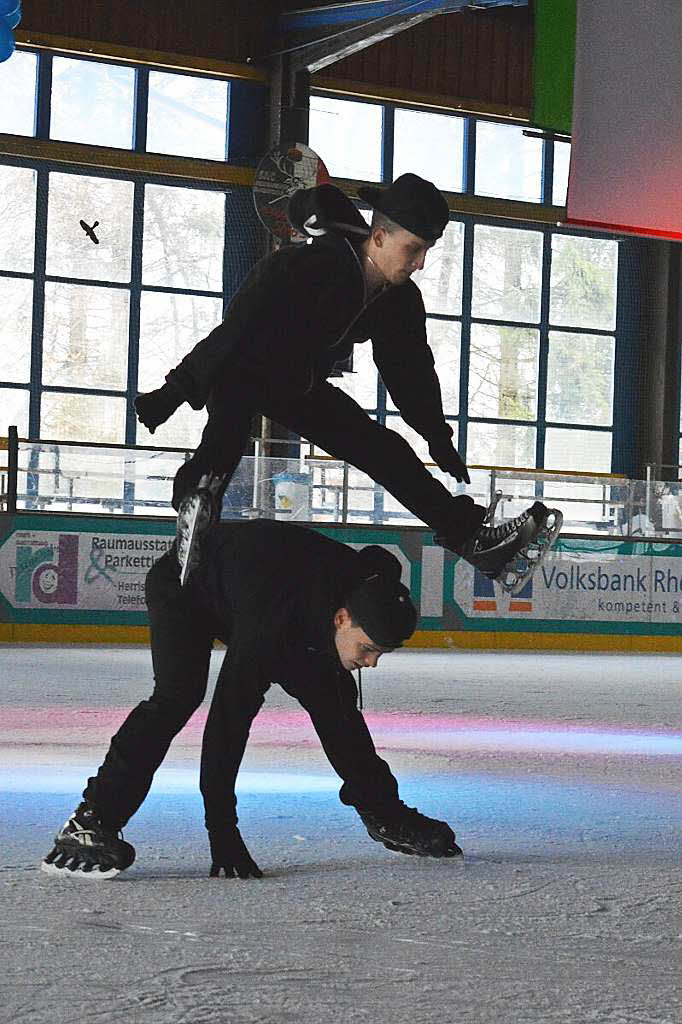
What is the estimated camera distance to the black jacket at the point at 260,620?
12.6 ft

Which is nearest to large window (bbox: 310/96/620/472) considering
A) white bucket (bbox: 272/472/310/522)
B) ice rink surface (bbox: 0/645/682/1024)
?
white bucket (bbox: 272/472/310/522)

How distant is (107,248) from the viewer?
1977 centimetres

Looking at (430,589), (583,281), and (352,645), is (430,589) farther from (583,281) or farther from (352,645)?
(352,645)

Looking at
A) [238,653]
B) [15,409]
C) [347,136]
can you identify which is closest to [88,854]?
[238,653]

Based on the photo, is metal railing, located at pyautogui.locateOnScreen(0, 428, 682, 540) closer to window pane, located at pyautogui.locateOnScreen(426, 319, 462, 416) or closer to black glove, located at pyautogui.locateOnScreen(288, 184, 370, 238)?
window pane, located at pyautogui.locateOnScreen(426, 319, 462, 416)

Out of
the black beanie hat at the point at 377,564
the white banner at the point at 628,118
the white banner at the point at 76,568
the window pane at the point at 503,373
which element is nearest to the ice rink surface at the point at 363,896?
the black beanie hat at the point at 377,564

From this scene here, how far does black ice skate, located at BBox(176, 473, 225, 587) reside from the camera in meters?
3.93

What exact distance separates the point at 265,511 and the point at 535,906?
36.2ft

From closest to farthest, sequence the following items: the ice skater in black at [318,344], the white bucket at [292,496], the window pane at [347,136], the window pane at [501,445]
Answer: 1. the ice skater in black at [318,344]
2. the white bucket at [292,496]
3. the window pane at [347,136]
4. the window pane at [501,445]

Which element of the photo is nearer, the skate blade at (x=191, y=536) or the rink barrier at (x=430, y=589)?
the skate blade at (x=191, y=536)

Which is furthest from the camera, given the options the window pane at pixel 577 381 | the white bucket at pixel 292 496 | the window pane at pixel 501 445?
the window pane at pixel 577 381

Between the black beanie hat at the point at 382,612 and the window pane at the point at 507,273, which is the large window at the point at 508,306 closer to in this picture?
the window pane at the point at 507,273

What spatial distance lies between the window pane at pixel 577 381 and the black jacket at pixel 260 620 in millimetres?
18503

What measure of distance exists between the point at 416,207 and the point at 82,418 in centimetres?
1605
